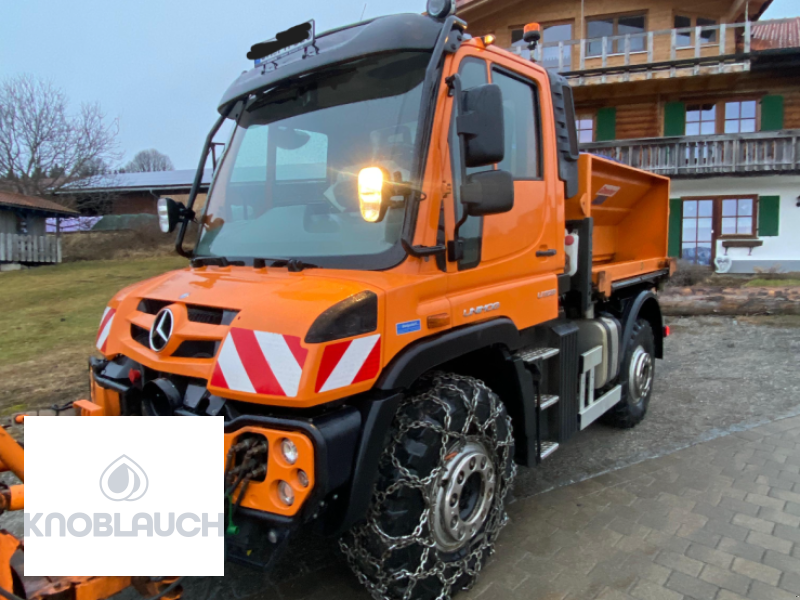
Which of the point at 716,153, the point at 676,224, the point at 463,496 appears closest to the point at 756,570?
the point at 463,496

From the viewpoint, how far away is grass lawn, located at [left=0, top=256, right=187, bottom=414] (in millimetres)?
6370

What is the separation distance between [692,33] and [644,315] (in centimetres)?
1647

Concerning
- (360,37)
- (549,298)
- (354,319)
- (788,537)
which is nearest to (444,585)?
(354,319)

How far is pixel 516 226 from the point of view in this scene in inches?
126

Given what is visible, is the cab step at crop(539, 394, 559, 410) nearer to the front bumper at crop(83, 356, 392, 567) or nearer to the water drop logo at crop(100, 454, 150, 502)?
the front bumper at crop(83, 356, 392, 567)

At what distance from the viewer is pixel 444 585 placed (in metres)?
2.64

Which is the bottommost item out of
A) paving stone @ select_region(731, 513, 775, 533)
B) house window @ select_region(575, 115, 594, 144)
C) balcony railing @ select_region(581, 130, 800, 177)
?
paving stone @ select_region(731, 513, 775, 533)

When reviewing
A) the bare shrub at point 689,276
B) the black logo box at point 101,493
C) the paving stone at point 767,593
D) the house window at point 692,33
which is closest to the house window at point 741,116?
the house window at point 692,33

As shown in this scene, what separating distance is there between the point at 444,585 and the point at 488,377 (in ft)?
3.51

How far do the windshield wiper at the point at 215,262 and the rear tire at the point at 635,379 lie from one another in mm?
3405

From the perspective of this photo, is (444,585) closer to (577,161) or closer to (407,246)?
(407,246)

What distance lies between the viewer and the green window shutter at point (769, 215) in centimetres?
1730

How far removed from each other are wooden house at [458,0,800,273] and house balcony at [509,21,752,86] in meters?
0.04

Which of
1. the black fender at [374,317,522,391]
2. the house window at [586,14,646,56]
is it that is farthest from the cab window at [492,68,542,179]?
the house window at [586,14,646,56]
